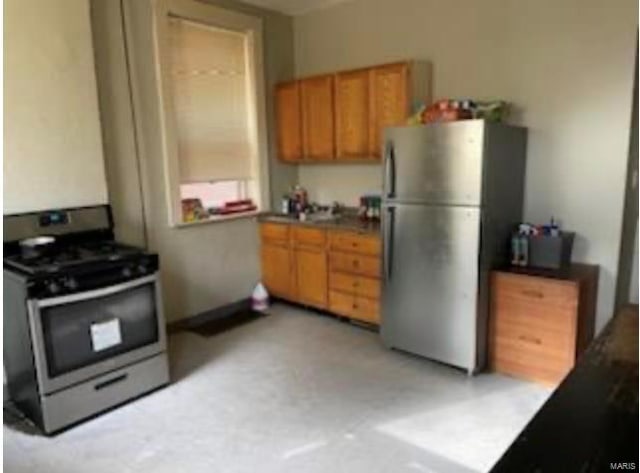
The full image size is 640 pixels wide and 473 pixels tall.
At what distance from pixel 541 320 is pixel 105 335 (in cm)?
254

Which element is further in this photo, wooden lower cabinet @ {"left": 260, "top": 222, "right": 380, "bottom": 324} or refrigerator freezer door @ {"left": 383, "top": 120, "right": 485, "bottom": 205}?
wooden lower cabinet @ {"left": 260, "top": 222, "right": 380, "bottom": 324}

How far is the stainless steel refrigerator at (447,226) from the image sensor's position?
2.88m

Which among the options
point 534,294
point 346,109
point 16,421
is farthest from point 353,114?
point 16,421

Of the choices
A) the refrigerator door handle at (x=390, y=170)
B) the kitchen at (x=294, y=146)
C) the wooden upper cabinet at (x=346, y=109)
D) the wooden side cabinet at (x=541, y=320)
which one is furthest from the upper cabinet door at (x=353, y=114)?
the wooden side cabinet at (x=541, y=320)

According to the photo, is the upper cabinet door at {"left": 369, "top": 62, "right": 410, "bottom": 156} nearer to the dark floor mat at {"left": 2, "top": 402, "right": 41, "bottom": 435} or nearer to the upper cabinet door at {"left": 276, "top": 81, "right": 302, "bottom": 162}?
the upper cabinet door at {"left": 276, "top": 81, "right": 302, "bottom": 162}

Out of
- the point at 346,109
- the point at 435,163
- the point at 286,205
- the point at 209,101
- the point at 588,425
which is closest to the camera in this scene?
the point at 588,425

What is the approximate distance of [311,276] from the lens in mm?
4133

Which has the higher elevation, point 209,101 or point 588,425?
point 209,101

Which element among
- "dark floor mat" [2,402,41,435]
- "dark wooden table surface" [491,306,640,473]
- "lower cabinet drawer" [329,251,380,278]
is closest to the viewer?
"dark wooden table surface" [491,306,640,473]

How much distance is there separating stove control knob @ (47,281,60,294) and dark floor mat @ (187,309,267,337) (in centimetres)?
156

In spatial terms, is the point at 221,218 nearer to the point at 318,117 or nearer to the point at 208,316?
the point at 208,316

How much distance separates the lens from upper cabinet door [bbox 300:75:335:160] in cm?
405

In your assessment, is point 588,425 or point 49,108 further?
point 49,108

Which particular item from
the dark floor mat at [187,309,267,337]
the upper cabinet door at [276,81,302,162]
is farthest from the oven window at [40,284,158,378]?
the upper cabinet door at [276,81,302,162]
